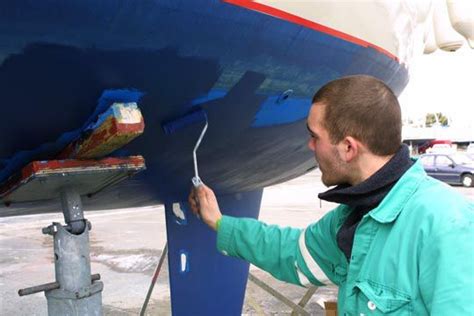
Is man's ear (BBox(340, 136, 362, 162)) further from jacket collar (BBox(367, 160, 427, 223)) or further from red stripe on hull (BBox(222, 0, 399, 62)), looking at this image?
red stripe on hull (BBox(222, 0, 399, 62))

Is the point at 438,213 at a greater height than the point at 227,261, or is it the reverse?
the point at 438,213

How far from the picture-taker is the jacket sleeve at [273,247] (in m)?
1.74

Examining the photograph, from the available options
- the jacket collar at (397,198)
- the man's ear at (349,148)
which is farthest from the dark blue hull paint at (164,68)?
the jacket collar at (397,198)

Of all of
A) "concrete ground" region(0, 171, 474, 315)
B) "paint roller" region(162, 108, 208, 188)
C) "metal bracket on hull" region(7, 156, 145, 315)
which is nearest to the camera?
"metal bracket on hull" region(7, 156, 145, 315)

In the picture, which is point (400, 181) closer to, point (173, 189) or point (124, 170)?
point (124, 170)

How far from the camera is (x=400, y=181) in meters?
1.21

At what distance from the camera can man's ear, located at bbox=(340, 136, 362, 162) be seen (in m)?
1.25

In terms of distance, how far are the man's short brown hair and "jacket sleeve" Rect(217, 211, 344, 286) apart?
535 mm

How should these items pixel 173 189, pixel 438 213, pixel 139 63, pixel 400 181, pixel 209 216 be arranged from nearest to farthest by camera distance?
pixel 438 213
pixel 400 181
pixel 139 63
pixel 209 216
pixel 173 189

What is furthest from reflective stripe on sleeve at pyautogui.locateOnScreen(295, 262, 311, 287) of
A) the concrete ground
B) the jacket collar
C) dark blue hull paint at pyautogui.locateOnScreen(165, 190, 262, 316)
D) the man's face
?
the concrete ground

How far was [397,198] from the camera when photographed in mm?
1173

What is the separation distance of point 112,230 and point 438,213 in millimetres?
9606

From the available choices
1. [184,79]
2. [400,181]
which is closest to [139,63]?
[184,79]

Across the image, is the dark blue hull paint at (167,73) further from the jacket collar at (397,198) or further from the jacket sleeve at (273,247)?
the jacket collar at (397,198)
